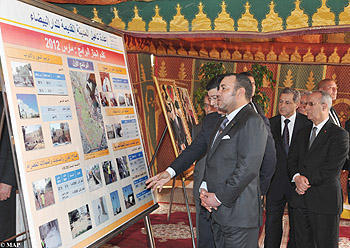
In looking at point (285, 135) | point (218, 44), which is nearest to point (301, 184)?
point (285, 135)

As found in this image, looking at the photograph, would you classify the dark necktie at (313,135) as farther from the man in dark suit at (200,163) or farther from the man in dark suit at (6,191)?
the man in dark suit at (6,191)

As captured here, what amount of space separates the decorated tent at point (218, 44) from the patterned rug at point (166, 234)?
1.03 meters

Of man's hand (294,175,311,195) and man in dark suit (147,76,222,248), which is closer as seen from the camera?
man in dark suit (147,76,222,248)

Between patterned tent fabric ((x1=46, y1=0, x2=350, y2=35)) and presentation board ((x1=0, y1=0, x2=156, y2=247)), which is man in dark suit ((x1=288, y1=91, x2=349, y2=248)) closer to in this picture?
patterned tent fabric ((x1=46, y1=0, x2=350, y2=35))

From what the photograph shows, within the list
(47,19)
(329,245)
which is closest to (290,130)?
(329,245)

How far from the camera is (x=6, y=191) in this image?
2814 millimetres

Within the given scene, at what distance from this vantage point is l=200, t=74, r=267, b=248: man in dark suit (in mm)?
2414

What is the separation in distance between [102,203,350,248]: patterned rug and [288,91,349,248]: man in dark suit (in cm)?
125

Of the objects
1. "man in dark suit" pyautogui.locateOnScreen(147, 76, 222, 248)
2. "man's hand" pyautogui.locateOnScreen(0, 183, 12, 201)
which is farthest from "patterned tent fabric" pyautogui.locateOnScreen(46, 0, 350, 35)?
"man's hand" pyautogui.locateOnScreen(0, 183, 12, 201)

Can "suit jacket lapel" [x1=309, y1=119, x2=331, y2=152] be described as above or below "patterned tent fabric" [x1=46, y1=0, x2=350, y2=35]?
below

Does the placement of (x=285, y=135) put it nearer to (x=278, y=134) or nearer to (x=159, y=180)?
(x=278, y=134)

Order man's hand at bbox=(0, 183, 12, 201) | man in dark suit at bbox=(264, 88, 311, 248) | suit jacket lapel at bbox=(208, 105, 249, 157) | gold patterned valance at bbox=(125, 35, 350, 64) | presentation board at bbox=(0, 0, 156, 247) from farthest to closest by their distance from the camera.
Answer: gold patterned valance at bbox=(125, 35, 350, 64), man in dark suit at bbox=(264, 88, 311, 248), man's hand at bbox=(0, 183, 12, 201), suit jacket lapel at bbox=(208, 105, 249, 157), presentation board at bbox=(0, 0, 156, 247)

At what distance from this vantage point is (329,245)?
10.6ft

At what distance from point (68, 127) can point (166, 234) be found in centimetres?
301
